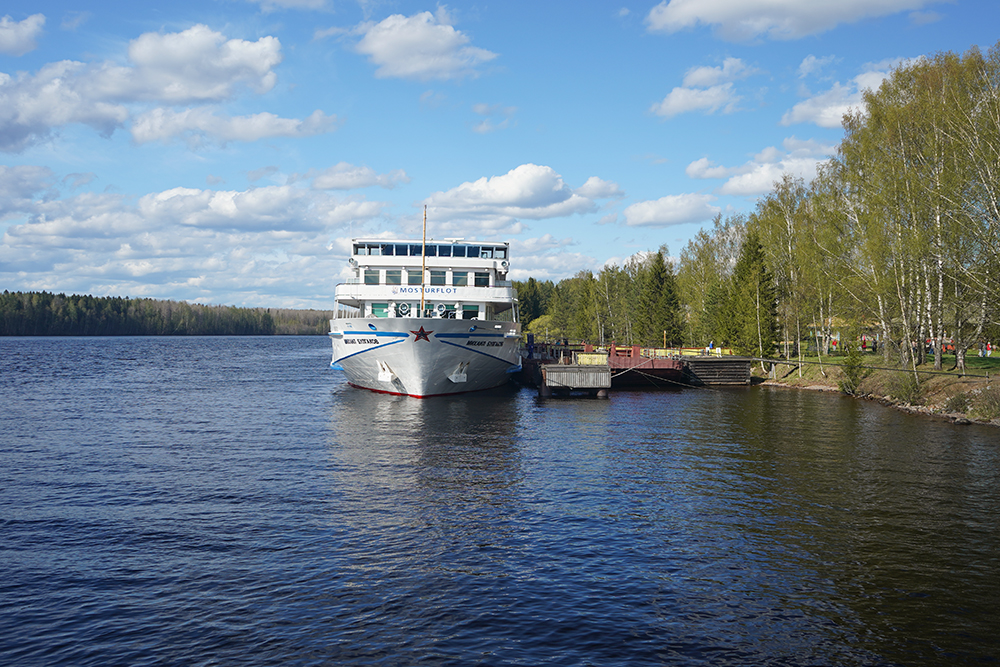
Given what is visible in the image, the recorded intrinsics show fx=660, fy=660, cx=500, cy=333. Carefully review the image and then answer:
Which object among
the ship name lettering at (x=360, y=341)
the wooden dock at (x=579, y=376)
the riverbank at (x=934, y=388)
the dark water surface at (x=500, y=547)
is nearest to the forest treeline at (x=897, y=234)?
the riverbank at (x=934, y=388)

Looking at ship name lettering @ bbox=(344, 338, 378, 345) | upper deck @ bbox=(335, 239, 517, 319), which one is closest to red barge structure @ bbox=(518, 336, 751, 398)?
upper deck @ bbox=(335, 239, 517, 319)

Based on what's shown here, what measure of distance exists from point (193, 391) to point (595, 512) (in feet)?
145

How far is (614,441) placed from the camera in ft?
97.6

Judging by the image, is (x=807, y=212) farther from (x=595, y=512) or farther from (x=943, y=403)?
(x=595, y=512)

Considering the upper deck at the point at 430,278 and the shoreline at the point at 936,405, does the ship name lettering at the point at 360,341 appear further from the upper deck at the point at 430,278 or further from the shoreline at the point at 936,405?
the shoreline at the point at 936,405

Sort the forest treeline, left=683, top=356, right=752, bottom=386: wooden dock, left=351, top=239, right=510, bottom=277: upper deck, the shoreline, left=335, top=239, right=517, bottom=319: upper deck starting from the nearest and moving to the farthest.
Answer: the shoreline < the forest treeline < left=335, top=239, right=517, bottom=319: upper deck < left=351, top=239, right=510, bottom=277: upper deck < left=683, top=356, right=752, bottom=386: wooden dock

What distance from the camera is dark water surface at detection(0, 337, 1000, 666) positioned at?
36.3ft

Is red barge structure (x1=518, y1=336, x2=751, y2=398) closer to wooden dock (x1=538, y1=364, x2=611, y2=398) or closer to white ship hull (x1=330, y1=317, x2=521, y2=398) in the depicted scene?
wooden dock (x1=538, y1=364, x2=611, y2=398)

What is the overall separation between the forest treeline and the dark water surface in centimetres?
1266

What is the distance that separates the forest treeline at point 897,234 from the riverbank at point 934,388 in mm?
1626

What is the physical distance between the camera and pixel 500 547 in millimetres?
15617

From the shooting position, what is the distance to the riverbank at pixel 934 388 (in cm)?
3450

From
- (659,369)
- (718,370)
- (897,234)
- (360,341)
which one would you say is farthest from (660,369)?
(360,341)

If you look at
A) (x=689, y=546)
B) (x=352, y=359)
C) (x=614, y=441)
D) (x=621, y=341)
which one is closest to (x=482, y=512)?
(x=689, y=546)
